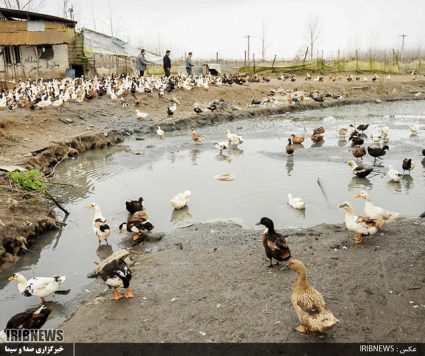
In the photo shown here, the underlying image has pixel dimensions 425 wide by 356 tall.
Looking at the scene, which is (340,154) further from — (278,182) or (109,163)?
(109,163)

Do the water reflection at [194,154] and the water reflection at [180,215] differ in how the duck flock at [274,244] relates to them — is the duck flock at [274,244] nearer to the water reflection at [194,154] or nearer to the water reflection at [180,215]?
the water reflection at [180,215]

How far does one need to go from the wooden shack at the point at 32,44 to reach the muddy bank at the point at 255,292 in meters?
26.5

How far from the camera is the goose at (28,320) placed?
5.61 m

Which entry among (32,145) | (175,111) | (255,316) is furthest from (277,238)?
(175,111)

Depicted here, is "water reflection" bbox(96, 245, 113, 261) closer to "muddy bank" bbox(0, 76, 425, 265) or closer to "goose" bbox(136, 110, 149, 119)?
"muddy bank" bbox(0, 76, 425, 265)

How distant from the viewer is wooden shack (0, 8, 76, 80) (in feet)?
97.6

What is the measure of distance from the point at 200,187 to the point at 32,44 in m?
24.4

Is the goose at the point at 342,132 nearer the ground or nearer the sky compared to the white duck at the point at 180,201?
nearer the sky

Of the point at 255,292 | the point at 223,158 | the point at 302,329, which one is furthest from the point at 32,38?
the point at 302,329

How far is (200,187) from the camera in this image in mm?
12758

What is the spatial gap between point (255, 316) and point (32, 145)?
43.4 ft

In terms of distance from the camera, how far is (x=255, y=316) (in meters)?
5.61

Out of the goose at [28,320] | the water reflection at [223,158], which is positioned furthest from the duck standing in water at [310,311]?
the water reflection at [223,158]

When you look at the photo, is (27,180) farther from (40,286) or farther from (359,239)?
(359,239)
